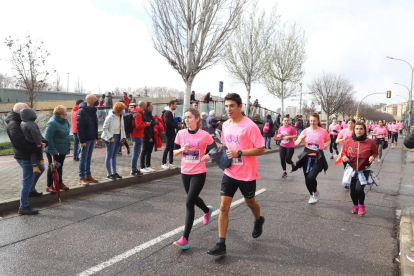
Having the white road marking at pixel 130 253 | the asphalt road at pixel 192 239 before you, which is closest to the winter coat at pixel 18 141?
the asphalt road at pixel 192 239

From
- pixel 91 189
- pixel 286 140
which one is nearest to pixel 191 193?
pixel 91 189

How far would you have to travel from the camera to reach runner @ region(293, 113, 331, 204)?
6.19 meters

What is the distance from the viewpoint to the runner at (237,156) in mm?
3713

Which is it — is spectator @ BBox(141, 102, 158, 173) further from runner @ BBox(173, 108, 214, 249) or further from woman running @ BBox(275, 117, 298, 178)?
runner @ BBox(173, 108, 214, 249)

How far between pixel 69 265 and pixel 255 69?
24079 mm

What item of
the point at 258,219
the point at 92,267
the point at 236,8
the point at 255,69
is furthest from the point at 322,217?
the point at 255,69

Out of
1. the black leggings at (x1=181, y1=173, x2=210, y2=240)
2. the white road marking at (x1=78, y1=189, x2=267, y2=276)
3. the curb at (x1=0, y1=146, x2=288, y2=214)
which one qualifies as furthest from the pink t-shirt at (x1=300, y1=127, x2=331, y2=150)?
the curb at (x1=0, y1=146, x2=288, y2=214)

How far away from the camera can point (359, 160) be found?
5602mm

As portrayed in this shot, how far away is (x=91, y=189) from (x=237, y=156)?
428cm

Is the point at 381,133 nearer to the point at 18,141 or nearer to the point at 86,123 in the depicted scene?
the point at 86,123

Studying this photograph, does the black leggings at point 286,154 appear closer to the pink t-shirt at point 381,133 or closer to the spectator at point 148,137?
the spectator at point 148,137

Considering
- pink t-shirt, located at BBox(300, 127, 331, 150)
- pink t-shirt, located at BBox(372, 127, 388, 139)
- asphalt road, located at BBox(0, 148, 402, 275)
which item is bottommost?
asphalt road, located at BBox(0, 148, 402, 275)

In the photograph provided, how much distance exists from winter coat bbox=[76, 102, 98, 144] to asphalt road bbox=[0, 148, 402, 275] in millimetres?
1293

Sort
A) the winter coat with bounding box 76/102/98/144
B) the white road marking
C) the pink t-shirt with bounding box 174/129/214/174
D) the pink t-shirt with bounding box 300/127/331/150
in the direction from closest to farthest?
the white road marking < the pink t-shirt with bounding box 174/129/214/174 < the pink t-shirt with bounding box 300/127/331/150 < the winter coat with bounding box 76/102/98/144
